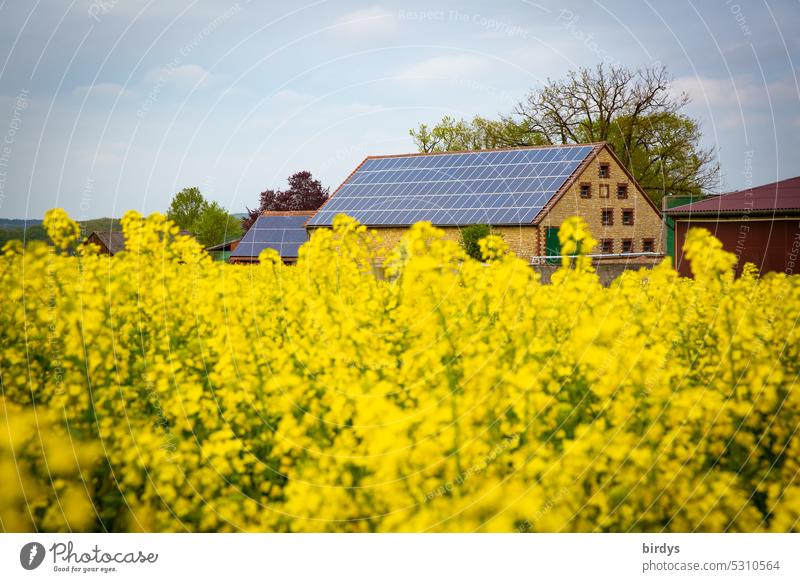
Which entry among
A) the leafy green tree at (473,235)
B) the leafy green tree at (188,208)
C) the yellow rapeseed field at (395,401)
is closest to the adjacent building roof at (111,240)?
the yellow rapeseed field at (395,401)

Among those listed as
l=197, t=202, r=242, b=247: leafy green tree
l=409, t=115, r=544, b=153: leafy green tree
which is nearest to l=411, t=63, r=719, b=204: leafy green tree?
l=409, t=115, r=544, b=153: leafy green tree

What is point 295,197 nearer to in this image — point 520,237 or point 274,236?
point 274,236

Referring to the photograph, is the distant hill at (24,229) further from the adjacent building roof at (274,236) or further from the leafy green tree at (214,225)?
the adjacent building roof at (274,236)

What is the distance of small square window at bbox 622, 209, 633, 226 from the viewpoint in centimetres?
851

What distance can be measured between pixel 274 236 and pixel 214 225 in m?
1.23

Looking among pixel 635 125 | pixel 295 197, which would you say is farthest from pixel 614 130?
pixel 295 197

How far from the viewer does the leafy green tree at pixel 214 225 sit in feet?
18.4

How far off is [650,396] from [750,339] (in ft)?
3.55

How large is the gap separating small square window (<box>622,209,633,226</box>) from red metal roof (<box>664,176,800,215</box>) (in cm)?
78

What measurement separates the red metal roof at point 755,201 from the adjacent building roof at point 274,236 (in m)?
3.98

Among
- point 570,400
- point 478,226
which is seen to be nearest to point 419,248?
point 570,400

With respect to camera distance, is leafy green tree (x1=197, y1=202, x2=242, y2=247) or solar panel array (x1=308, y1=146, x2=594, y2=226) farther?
solar panel array (x1=308, y1=146, x2=594, y2=226)

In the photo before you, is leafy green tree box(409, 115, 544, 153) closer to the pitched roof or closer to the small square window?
the small square window
